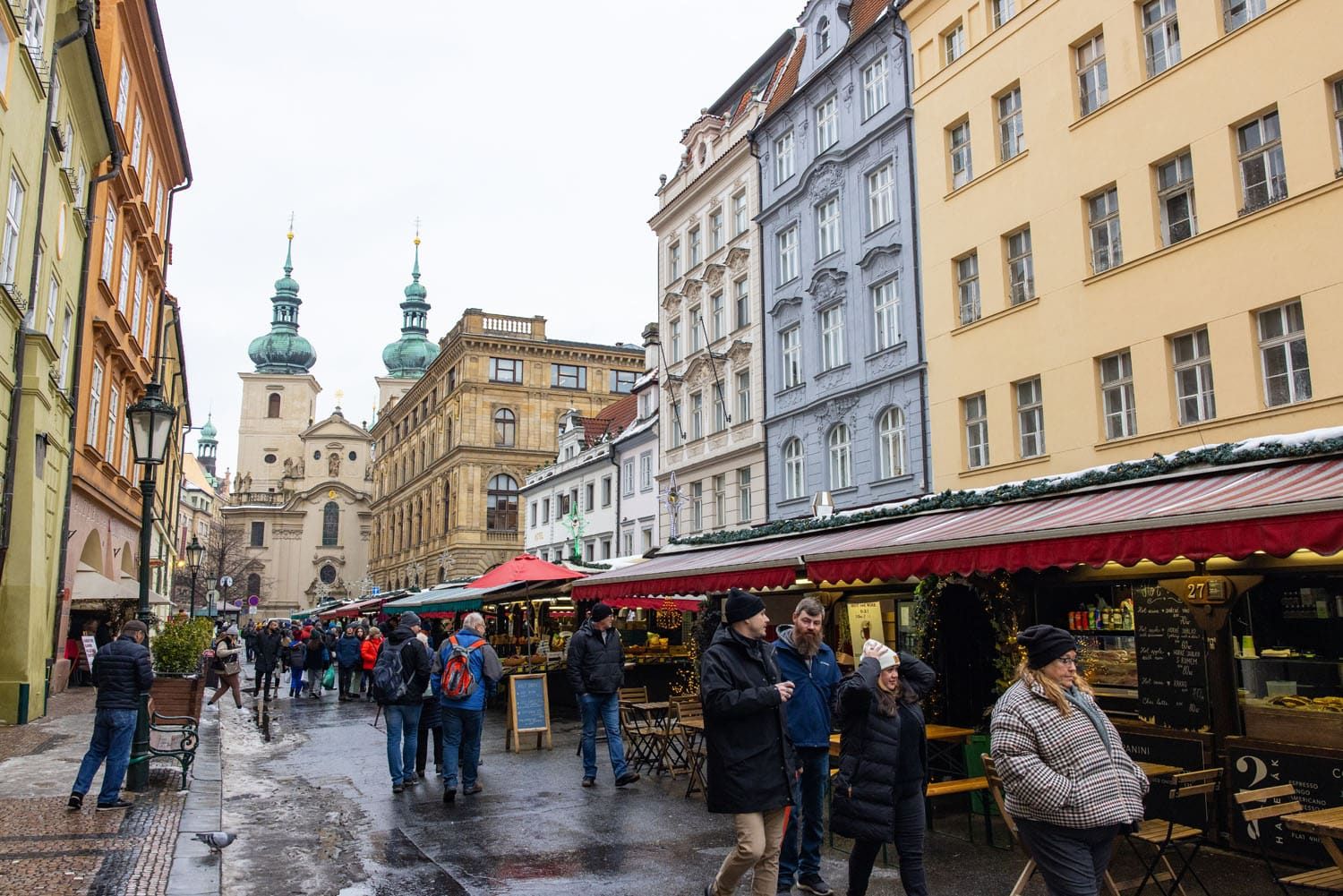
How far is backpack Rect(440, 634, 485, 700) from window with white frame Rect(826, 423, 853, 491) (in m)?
15.8

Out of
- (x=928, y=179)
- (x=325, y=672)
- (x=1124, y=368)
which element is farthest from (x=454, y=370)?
(x=1124, y=368)

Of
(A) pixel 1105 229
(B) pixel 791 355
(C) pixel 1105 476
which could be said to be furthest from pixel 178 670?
(B) pixel 791 355

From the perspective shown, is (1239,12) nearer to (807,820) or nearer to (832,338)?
(832,338)

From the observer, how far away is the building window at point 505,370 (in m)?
66.1

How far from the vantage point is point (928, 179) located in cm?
2345

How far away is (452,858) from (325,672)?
23.7 metres

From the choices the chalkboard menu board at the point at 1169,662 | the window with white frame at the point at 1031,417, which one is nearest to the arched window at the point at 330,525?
the window with white frame at the point at 1031,417

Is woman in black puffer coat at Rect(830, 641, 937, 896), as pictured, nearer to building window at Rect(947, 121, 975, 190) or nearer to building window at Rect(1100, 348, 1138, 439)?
building window at Rect(1100, 348, 1138, 439)

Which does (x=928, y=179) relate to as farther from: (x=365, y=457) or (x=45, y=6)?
(x=365, y=457)

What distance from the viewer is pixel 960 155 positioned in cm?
2298

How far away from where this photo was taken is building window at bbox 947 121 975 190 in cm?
2256

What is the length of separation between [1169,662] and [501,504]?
58.7 m

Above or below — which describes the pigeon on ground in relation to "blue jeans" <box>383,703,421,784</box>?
below

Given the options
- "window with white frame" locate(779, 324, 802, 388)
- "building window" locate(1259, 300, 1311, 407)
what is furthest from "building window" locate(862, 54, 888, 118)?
"building window" locate(1259, 300, 1311, 407)
